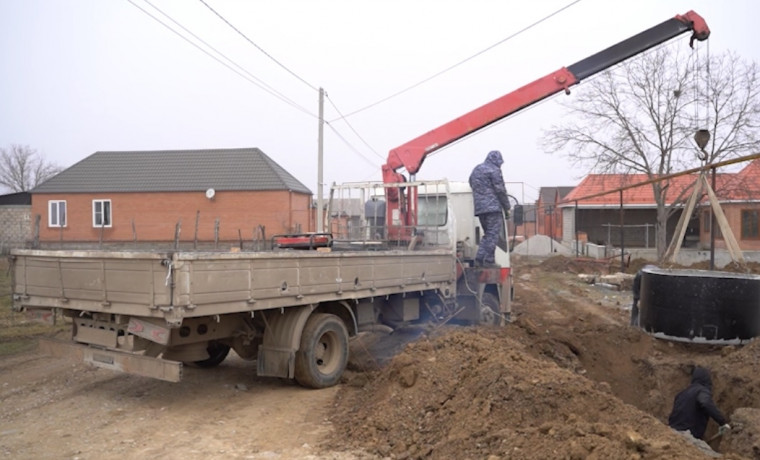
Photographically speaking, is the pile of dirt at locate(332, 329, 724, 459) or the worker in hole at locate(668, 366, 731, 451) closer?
the pile of dirt at locate(332, 329, 724, 459)

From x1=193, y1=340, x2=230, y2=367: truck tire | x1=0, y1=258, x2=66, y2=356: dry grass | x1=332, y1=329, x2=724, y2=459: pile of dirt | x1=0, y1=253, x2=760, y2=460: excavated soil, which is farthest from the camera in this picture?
x1=0, y1=258, x2=66, y2=356: dry grass

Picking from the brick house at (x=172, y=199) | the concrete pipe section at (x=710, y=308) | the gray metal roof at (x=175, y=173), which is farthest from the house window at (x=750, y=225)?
the concrete pipe section at (x=710, y=308)

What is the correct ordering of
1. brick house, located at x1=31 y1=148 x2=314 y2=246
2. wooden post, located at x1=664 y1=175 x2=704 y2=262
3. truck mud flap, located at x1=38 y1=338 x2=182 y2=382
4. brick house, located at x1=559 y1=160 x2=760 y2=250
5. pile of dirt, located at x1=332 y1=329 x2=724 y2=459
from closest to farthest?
pile of dirt, located at x1=332 y1=329 x2=724 y2=459, truck mud flap, located at x1=38 y1=338 x2=182 y2=382, wooden post, located at x1=664 y1=175 x2=704 y2=262, brick house, located at x1=559 y1=160 x2=760 y2=250, brick house, located at x1=31 y1=148 x2=314 y2=246

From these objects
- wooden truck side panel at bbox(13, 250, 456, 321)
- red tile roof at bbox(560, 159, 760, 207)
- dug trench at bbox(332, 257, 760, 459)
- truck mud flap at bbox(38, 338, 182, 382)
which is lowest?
dug trench at bbox(332, 257, 760, 459)

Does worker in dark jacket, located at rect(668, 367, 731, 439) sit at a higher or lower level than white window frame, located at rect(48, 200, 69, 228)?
lower

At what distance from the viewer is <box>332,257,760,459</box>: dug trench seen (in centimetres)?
443

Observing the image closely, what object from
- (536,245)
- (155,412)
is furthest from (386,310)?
(536,245)

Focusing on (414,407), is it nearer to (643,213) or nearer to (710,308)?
(710,308)

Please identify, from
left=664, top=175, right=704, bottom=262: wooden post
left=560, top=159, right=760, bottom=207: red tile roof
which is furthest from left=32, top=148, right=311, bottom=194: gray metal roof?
left=664, top=175, right=704, bottom=262: wooden post

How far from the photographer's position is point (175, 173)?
103 ft

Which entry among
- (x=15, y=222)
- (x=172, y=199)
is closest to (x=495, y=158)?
(x=172, y=199)

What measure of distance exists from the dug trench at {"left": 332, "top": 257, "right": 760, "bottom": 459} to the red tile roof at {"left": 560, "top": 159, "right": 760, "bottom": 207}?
11416 millimetres

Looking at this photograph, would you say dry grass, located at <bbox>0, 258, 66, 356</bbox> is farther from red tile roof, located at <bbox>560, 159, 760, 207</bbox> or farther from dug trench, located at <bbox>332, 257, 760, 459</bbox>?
red tile roof, located at <bbox>560, 159, 760, 207</bbox>

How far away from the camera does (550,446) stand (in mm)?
4289
